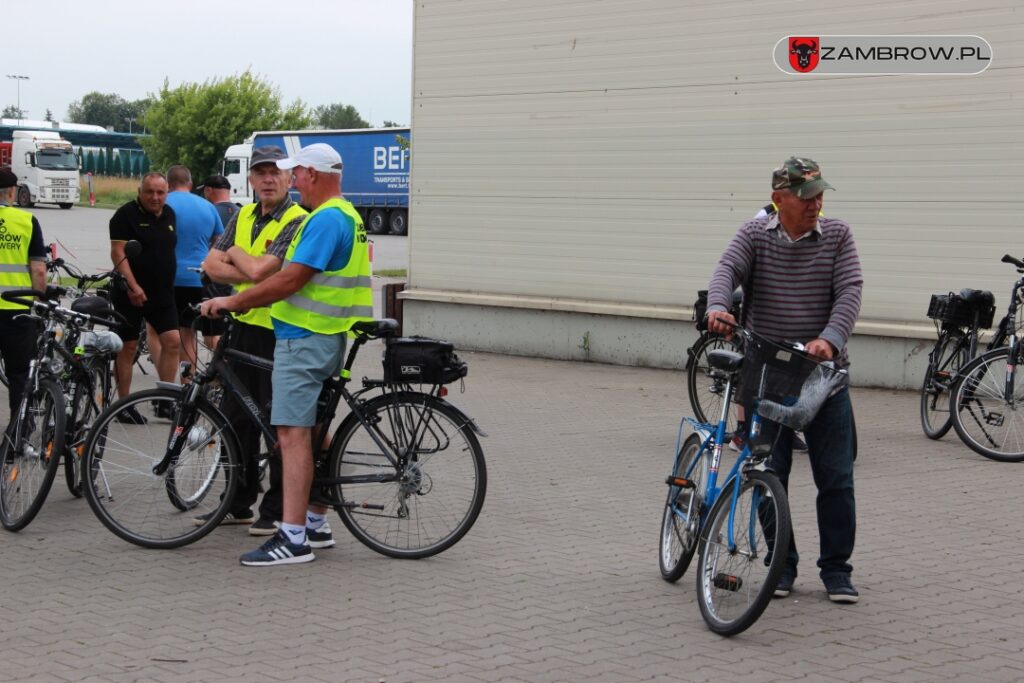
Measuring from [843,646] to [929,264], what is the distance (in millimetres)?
7866

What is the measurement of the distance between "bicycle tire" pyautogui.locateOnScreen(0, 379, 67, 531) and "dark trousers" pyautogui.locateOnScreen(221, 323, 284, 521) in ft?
2.86

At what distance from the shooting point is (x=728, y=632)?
17.2ft

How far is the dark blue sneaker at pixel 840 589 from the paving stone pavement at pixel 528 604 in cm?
5

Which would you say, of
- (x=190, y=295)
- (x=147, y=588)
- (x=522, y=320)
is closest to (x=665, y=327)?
(x=522, y=320)

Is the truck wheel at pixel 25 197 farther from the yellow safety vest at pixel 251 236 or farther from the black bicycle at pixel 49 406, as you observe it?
the yellow safety vest at pixel 251 236

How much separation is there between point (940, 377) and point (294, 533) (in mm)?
5647

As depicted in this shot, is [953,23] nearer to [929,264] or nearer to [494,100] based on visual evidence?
[929,264]

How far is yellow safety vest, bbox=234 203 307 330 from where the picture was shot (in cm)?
689

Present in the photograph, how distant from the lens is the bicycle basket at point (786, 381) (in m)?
5.40

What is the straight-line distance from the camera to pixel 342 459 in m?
6.52

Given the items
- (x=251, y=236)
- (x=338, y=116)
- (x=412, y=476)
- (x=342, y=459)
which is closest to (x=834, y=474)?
(x=412, y=476)

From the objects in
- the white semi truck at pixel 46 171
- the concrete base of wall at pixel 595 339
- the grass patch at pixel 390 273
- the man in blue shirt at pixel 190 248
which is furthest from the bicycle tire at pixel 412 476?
the white semi truck at pixel 46 171

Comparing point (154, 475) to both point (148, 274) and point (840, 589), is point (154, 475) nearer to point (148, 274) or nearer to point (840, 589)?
point (840, 589)

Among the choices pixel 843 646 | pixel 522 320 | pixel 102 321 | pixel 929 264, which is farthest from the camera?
pixel 522 320
